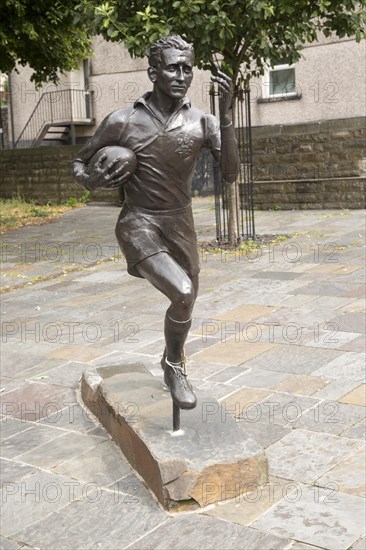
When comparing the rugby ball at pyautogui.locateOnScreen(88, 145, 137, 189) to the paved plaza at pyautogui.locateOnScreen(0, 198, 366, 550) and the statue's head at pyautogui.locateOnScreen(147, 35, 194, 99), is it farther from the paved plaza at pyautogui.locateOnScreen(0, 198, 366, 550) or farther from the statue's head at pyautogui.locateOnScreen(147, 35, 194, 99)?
the paved plaza at pyautogui.locateOnScreen(0, 198, 366, 550)

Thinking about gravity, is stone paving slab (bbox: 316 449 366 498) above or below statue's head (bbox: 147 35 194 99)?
below

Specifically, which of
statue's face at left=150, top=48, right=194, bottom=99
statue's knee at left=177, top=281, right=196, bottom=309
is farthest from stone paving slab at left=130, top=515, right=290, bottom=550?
statue's face at left=150, top=48, right=194, bottom=99

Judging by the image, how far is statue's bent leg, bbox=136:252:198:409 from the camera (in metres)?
4.38

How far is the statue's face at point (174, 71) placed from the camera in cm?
421

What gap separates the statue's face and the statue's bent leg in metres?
0.91

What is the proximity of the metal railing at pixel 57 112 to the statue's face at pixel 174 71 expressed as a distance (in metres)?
18.3

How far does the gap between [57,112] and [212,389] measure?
1856 cm

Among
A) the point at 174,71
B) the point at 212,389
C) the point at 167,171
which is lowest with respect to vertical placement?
the point at 212,389

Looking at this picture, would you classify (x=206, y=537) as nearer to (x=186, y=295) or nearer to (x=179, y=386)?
(x=179, y=386)

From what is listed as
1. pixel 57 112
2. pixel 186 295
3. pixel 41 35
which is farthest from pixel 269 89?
pixel 186 295

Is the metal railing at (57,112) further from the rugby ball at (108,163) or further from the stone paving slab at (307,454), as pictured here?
the stone paving slab at (307,454)

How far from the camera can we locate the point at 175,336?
4574 mm

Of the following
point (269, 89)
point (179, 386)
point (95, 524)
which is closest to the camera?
point (95, 524)

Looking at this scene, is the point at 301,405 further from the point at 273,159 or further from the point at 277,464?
the point at 273,159
